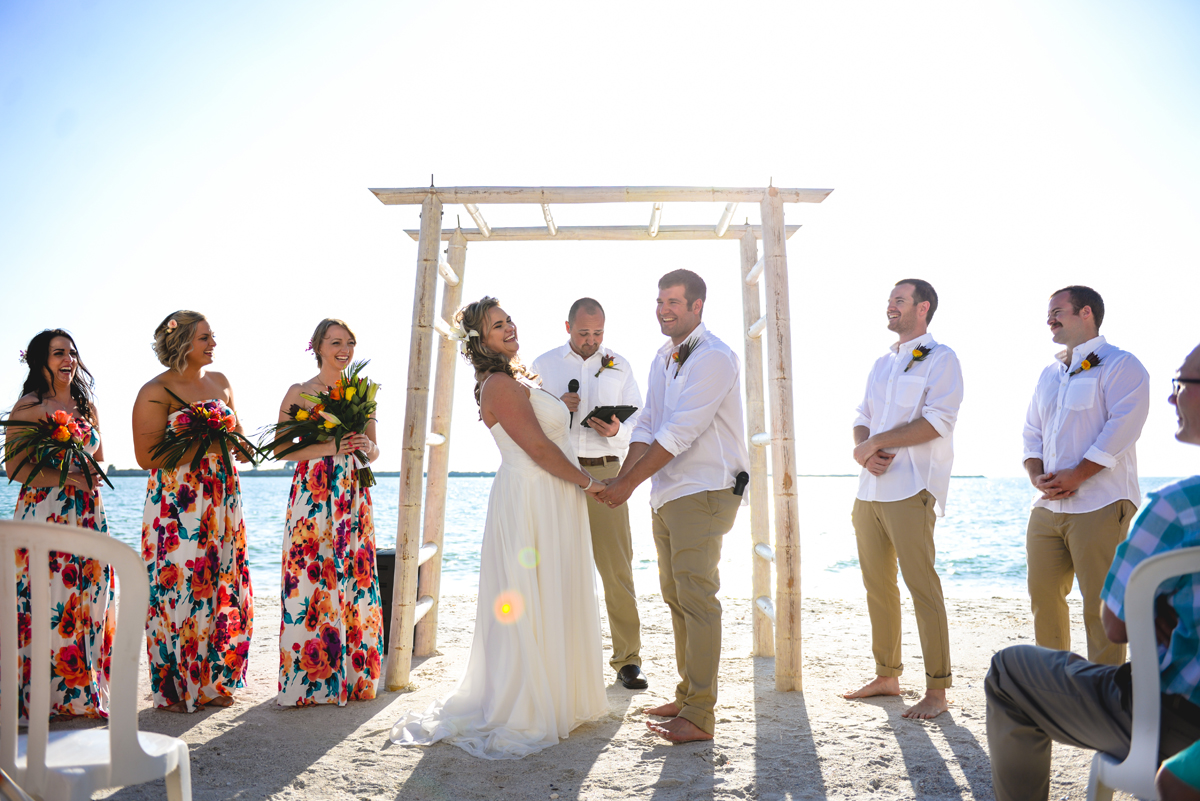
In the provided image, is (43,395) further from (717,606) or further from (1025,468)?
(1025,468)

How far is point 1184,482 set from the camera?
1918 millimetres

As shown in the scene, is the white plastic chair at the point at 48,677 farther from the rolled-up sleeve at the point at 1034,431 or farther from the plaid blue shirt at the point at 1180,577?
the rolled-up sleeve at the point at 1034,431

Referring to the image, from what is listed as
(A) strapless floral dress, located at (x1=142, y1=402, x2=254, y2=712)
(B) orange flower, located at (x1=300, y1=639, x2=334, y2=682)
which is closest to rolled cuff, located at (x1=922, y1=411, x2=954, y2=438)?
(B) orange flower, located at (x1=300, y1=639, x2=334, y2=682)

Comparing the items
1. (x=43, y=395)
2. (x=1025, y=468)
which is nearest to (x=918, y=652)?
(x=1025, y=468)

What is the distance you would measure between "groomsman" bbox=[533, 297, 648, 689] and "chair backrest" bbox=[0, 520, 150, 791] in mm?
3275

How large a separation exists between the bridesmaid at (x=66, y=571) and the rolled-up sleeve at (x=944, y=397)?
15.8 ft

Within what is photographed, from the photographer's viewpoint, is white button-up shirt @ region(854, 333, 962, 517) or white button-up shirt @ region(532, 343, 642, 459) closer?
white button-up shirt @ region(854, 333, 962, 517)

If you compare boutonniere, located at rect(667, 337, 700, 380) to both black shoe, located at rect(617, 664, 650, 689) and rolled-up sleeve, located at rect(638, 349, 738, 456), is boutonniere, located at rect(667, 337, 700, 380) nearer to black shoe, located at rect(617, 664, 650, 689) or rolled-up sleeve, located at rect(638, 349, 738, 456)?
rolled-up sleeve, located at rect(638, 349, 738, 456)

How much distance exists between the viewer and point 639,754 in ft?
11.9

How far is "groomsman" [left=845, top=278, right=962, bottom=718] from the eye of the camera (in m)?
4.22

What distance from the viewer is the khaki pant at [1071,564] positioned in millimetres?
3875

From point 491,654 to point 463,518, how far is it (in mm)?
33163

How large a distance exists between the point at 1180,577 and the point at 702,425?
229 centimetres

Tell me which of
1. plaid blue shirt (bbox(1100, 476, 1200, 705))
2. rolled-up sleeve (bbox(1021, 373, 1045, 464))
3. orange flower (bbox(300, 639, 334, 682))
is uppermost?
rolled-up sleeve (bbox(1021, 373, 1045, 464))
